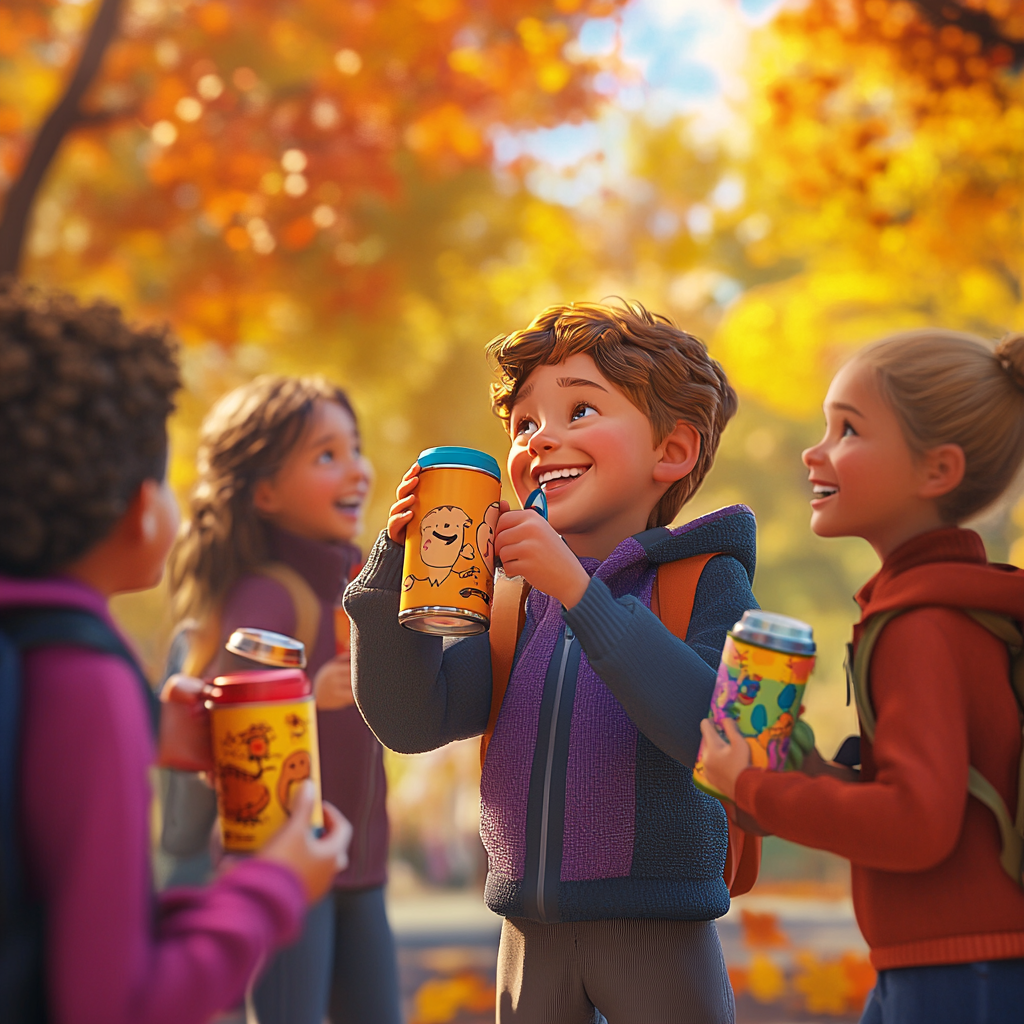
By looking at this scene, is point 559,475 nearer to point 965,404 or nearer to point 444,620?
point 444,620

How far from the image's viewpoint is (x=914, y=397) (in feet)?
4.38

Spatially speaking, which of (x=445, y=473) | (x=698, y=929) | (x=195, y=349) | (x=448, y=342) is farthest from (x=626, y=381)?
(x=195, y=349)

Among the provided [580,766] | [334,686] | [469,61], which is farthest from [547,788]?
[469,61]

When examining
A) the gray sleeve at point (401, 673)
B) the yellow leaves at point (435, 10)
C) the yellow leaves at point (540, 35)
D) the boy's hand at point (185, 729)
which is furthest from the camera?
the yellow leaves at point (540, 35)

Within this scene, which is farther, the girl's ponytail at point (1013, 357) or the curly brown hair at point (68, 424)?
the girl's ponytail at point (1013, 357)

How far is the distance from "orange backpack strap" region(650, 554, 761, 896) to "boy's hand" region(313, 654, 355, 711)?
83 centimetres

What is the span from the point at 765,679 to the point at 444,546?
410mm

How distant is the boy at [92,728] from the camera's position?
88 cm

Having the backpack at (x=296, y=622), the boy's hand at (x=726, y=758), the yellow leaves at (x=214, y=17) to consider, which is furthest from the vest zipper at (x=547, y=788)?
the yellow leaves at (x=214, y=17)

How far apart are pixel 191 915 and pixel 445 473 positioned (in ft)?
1.92

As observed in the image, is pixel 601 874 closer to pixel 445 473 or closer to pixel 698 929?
pixel 698 929

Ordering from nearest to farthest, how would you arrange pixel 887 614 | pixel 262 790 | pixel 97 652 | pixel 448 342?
pixel 97 652 < pixel 262 790 < pixel 887 614 < pixel 448 342

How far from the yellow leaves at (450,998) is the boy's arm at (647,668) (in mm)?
2804

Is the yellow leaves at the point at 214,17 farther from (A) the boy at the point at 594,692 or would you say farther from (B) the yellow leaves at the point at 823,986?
(B) the yellow leaves at the point at 823,986
